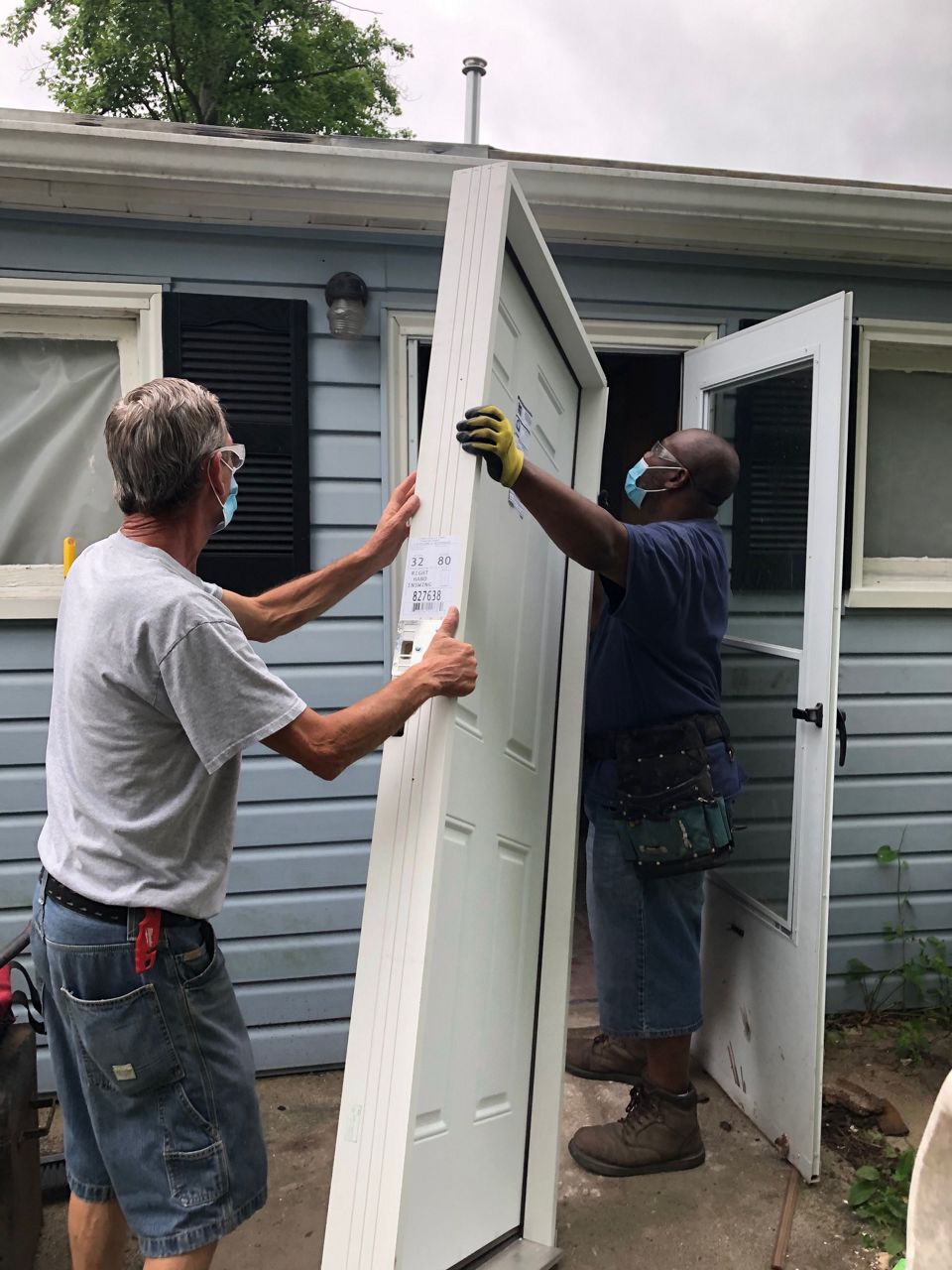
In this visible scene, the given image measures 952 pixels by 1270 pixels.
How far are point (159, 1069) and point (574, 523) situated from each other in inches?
49.5

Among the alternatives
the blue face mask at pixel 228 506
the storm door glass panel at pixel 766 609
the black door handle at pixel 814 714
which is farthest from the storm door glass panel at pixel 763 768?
the blue face mask at pixel 228 506

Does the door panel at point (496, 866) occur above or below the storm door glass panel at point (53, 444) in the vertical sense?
below

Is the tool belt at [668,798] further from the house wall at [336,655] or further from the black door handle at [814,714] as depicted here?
the house wall at [336,655]

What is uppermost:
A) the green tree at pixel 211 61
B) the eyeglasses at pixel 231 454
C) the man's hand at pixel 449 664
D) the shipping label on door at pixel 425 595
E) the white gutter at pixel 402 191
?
the green tree at pixel 211 61

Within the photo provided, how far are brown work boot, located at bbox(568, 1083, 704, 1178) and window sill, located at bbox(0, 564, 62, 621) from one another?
2234 millimetres

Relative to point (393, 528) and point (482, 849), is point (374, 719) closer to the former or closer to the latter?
point (482, 849)

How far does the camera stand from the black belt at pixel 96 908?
1545 millimetres

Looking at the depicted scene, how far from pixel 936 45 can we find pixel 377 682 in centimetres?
1951

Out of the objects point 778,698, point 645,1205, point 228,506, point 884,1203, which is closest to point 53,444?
point 228,506

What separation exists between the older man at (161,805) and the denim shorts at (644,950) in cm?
123

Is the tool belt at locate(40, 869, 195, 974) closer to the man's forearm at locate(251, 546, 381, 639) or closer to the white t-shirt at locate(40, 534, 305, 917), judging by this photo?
the white t-shirt at locate(40, 534, 305, 917)

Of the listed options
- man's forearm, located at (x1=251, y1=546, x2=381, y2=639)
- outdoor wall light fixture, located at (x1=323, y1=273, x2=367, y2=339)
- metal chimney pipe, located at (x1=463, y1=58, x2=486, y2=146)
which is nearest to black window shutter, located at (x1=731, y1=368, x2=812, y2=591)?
outdoor wall light fixture, located at (x1=323, y1=273, x2=367, y2=339)

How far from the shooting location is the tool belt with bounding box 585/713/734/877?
8.20ft

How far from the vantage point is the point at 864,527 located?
3508 mm
